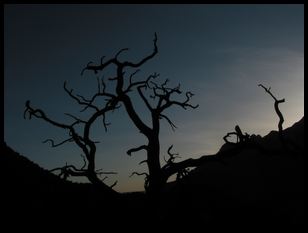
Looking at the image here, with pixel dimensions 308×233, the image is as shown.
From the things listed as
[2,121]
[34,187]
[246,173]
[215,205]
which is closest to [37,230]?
[34,187]

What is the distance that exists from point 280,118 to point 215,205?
7.50 metres

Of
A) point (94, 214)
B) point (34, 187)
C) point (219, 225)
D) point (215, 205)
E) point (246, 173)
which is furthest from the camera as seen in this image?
point (246, 173)

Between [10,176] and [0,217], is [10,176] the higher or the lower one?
the higher one

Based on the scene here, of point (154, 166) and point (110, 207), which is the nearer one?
point (154, 166)

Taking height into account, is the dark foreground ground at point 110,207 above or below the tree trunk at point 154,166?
below

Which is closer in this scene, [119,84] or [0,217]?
[0,217]

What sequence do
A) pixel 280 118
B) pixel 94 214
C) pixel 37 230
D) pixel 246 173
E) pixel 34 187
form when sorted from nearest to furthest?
pixel 37 230 < pixel 280 118 < pixel 94 214 < pixel 34 187 < pixel 246 173

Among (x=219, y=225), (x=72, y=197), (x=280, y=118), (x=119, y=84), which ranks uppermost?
(x=119, y=84)

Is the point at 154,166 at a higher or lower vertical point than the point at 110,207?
higher

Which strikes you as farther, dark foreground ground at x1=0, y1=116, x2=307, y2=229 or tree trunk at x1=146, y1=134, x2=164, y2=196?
tree trunk at x1=146, y1=134, x2=164, y2=196

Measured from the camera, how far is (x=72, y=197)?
1806 cm

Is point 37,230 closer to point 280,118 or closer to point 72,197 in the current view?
point 72,197

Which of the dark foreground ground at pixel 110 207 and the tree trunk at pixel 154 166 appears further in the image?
the tree trunk at pixel 154 166

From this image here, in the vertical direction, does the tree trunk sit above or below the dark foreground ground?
above
